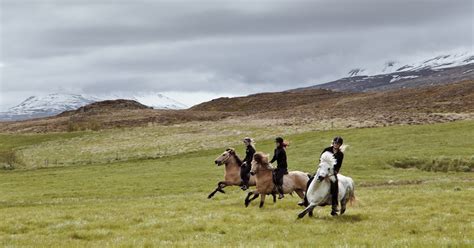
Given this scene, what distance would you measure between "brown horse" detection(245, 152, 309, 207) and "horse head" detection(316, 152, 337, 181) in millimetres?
4120

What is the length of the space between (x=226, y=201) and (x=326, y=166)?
886 cm

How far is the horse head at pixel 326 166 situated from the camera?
17547 mm

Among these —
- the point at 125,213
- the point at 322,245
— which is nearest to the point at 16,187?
the point at 125,213

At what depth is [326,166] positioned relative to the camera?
17625 mm

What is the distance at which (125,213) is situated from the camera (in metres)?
21.5

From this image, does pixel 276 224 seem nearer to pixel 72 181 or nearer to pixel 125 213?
pixel 125 213

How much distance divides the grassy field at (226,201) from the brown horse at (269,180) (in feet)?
2.74

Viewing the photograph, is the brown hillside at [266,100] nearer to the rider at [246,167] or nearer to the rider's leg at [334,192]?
the rider at [246,167]

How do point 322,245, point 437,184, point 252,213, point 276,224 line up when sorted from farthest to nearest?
point 437,184 → point 252,213 → point 276,224 → point 322,245

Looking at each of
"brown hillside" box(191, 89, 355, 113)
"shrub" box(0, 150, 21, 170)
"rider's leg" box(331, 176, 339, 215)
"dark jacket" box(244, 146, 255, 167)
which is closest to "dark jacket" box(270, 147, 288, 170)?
"dark jacket" box(244, 146, 255, 167)

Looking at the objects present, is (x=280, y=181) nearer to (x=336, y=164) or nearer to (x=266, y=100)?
(x=336, y=164)

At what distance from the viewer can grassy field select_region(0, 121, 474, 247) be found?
1523 centimetres

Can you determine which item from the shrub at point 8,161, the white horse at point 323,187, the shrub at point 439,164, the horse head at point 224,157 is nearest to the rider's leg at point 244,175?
the horse head at point 224,157

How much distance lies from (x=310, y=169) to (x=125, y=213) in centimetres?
2444
